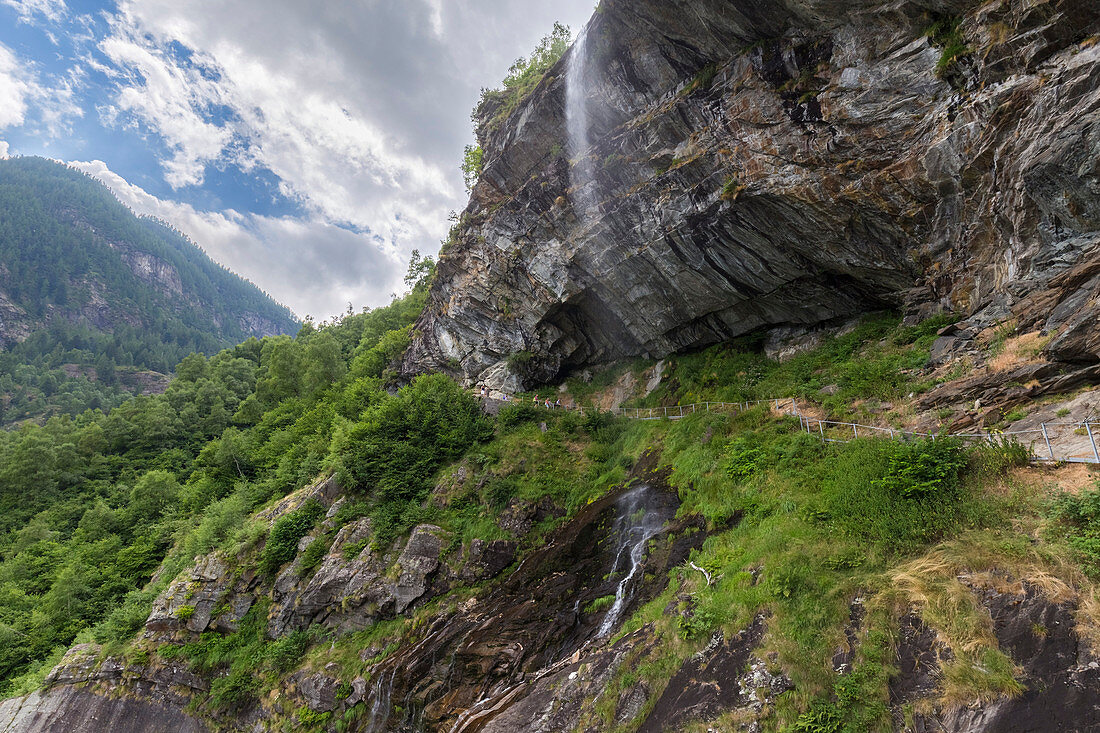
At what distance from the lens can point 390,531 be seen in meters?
16.0

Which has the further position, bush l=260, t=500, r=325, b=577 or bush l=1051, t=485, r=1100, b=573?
bush l=260, t=500, r=325, b=577

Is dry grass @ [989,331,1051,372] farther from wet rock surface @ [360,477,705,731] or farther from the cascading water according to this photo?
the cascading water

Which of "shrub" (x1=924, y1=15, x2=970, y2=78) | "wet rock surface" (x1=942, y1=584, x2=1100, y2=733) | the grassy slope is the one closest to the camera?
"wet rock surface" (x1=942, y1=584, x2=1100, y2=733)

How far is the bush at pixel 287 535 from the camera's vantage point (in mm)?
Answer: 16703

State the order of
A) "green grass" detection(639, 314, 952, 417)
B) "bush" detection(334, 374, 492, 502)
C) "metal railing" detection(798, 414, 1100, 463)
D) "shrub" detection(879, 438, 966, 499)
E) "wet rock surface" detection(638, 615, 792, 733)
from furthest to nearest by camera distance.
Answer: "bush" detection(334, 374, 492, 502), "green grass" detection(639, 314, 952, 417), "shrub" detection(879, 438, 966, 499), "metal railing" detection(798, 414, 1100, 463), "wet rock surface" detection(638, 615, 792, 733)

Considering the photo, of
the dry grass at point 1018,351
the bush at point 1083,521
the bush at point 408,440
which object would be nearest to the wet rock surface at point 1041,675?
the bush at point 1083,521

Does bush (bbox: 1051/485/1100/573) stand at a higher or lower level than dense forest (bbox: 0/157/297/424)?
lower

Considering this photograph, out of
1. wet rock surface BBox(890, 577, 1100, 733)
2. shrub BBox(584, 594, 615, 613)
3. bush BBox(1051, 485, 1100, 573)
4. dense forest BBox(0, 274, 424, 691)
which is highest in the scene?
dense forest BBox(0, 274, 424, 691)

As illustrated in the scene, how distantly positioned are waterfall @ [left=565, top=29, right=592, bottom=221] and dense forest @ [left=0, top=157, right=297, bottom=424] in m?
114

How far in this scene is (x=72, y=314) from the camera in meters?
149

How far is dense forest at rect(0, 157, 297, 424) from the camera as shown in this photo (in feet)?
327

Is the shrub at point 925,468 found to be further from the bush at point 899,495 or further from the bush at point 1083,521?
the bush at point 1083,521

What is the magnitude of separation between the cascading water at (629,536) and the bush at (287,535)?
12782 mm

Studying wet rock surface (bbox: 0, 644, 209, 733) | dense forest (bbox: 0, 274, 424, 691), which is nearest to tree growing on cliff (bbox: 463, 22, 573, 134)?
dense forest (bbox: 0, 274, 424, 691)
